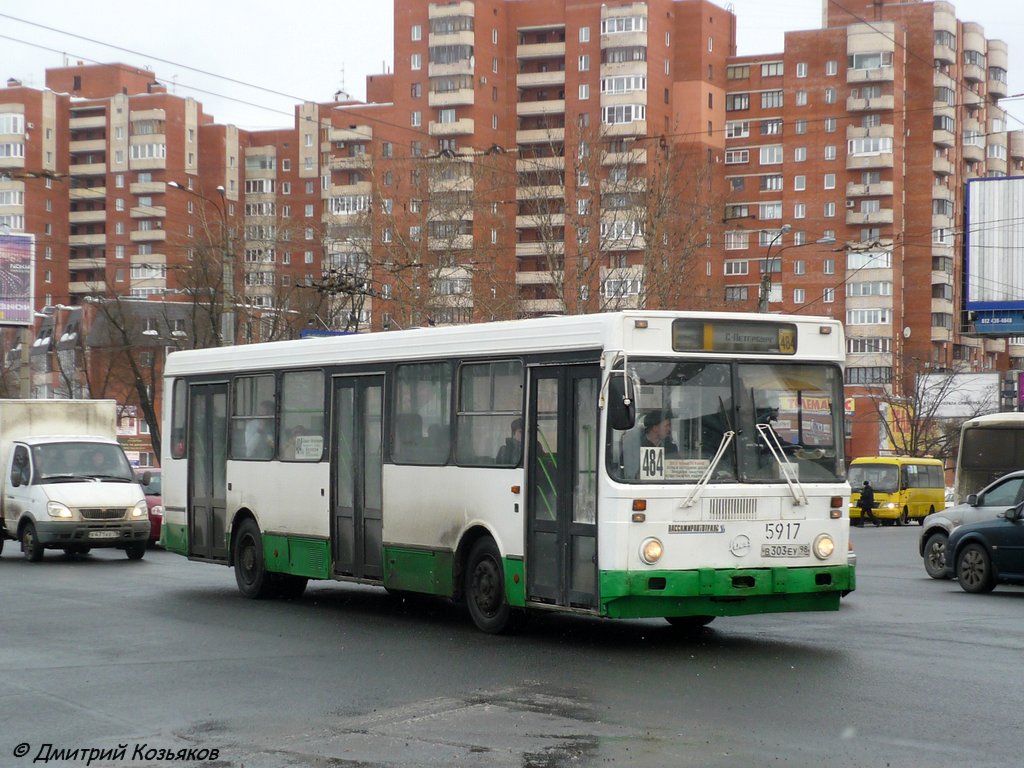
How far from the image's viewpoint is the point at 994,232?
160ft

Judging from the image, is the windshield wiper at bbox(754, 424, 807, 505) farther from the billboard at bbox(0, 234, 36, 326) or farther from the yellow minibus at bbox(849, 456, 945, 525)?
the billboard at bbox(0, 234, 36, 326)

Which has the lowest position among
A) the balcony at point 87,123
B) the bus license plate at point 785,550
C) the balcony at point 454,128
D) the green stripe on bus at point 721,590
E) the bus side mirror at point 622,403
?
the green stripe on bus at point 721,590

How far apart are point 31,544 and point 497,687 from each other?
1649cm

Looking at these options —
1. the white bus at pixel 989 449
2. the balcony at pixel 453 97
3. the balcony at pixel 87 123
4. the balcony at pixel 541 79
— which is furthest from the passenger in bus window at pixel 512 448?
the balcony at pixel 87 123

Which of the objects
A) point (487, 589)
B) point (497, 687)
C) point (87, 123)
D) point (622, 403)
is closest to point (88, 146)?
point (87, 123)

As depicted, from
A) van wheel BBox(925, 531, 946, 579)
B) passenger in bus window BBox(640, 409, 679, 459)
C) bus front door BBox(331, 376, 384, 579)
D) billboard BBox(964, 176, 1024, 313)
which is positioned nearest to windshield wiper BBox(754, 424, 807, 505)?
passenger in bus window BBox(640, 409, 679, 459)

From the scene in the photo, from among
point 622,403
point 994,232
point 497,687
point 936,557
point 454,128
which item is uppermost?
point 454,128

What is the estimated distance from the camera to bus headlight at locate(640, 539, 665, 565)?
11.9m

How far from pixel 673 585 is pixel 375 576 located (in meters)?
4.09

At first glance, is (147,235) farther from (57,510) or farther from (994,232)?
(57,510)

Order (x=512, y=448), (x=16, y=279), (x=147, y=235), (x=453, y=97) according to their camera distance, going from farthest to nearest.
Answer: (x=147, y=235), (x=453, y=97), (x=16, y=279), (x=512, y=448)

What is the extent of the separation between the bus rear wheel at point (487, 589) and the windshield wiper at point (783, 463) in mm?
2488

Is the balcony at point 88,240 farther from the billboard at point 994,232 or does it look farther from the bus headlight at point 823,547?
the bus headlight at point 823,547

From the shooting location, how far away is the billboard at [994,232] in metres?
48.5
